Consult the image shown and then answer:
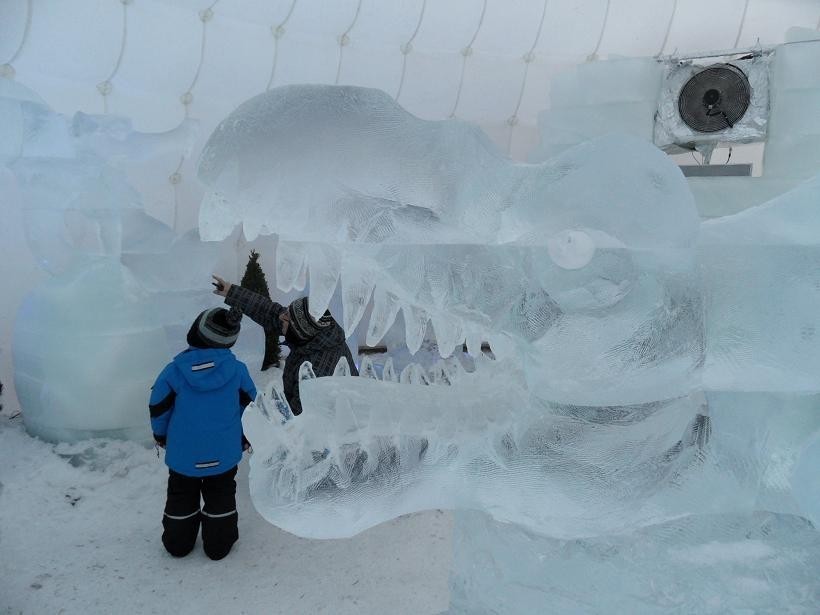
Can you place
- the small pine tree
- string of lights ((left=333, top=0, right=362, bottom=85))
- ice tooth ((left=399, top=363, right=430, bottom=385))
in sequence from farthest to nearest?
the small pine tree
string of lights ((left=333, top=0, right=362, bottom=85))
ice tooth ((left=399, top=363, right=430, bottom=385))

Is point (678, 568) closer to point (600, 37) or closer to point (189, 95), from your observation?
point (189, 95)

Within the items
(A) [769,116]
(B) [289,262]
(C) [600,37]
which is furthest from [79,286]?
(C) [600,37]

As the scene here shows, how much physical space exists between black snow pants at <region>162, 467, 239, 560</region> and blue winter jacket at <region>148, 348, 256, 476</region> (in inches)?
2.7

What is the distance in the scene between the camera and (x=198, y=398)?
2443 mm

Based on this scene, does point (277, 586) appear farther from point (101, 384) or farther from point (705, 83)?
point (705, 83)

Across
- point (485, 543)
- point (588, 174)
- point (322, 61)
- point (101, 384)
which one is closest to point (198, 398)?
point (101, 384)

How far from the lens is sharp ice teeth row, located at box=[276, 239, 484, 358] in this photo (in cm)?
91

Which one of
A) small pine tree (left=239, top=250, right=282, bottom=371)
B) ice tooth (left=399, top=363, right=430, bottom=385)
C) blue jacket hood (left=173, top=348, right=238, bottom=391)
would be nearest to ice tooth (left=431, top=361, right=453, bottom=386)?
ice tooth (left=399, top=363, right=430, bottom=385)

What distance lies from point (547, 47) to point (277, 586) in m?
4.89

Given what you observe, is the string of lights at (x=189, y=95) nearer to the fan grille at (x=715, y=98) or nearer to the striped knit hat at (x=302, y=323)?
the striped knit hat at (x=302, y=323)

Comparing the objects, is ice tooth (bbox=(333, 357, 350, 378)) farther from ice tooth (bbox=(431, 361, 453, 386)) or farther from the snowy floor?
the snowy floor

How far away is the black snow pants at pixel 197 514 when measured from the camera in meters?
2.46

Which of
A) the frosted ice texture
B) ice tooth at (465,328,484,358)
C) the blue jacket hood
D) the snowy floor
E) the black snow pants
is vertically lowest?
the snowy floor

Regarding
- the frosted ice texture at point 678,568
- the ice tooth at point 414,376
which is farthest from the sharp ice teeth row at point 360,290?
the frosted ice texture at point 678,568
